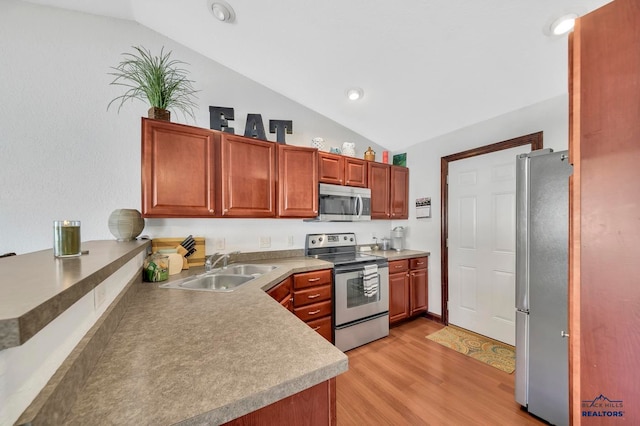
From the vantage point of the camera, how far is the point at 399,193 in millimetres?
3354

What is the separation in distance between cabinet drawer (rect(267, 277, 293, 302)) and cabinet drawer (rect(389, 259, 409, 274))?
4.36 ft

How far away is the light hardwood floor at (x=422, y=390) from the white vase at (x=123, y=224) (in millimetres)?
1871

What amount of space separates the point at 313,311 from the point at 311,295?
0.15 metres

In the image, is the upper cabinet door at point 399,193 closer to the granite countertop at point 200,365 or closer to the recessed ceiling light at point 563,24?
the recessed ceiling light at point 563,24

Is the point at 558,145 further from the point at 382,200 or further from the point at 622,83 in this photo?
the point at 622,83


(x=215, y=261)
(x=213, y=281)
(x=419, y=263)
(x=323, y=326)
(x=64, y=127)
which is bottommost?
(x=323, y=326)

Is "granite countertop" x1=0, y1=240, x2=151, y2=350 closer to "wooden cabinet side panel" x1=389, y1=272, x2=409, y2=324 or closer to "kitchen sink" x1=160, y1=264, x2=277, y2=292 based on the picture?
"kitchen sink" x1=160, y1=264, x2=277, y2=292

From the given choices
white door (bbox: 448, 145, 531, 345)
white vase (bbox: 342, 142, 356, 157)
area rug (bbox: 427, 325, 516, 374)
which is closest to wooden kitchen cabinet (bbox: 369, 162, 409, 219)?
white vase (bbox: 342, 142, 356, 157)

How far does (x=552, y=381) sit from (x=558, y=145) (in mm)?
1897

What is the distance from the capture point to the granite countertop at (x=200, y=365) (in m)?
0.53

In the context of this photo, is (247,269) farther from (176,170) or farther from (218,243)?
(176,170)

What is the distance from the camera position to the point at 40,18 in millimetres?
1846

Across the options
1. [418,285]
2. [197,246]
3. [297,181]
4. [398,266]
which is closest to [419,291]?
[418,285]

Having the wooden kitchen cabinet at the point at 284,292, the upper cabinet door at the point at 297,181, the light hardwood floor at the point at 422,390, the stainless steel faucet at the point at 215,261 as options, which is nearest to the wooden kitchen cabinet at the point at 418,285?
the light hardwood floor at the point at 422,390
